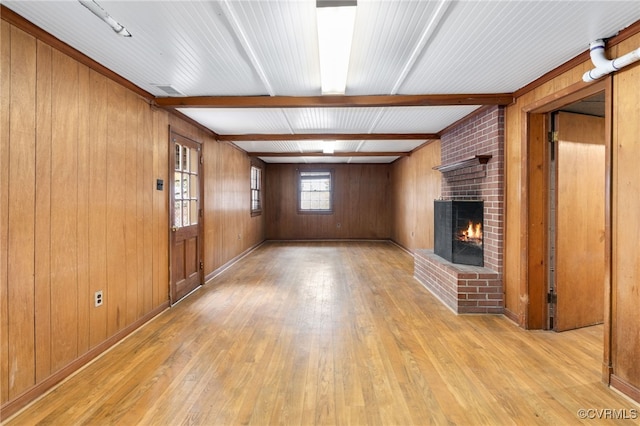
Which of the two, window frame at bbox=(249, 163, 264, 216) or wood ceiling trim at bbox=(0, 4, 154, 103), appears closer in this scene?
wood ceiling trim at bbox=(0, 4, 154, 103)

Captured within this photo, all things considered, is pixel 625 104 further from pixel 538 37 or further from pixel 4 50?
pixel 4 50

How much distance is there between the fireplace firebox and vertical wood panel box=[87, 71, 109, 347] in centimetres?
382

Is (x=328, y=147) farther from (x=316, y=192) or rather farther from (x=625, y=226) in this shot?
(x=625, y=226)

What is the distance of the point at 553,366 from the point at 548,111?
2.25m

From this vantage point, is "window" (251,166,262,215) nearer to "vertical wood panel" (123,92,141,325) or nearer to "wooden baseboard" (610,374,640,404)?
"vertical wood panel" (123,92,141,325)

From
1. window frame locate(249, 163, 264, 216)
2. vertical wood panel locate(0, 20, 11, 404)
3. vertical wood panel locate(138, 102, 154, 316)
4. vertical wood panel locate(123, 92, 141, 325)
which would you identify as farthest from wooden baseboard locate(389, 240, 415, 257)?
vertical wood panel locate(0, 20, 11, 404)

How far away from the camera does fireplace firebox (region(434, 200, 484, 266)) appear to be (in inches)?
158

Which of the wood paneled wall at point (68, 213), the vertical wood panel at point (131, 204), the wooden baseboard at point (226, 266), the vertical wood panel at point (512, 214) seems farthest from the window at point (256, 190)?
the vertical wood panel at point (512, 214)

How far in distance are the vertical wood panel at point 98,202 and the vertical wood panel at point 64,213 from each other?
167mm

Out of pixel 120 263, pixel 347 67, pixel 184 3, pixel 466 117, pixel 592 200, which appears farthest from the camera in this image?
pixel 466 117

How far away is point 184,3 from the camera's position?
1.85 m

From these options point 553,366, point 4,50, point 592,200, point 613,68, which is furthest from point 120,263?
point 592,200

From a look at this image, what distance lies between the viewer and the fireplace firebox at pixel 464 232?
158 inches

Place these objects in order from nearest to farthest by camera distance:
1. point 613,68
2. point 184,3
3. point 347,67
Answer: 1. point 184,3
2. point 613,68
3. point 347,67
